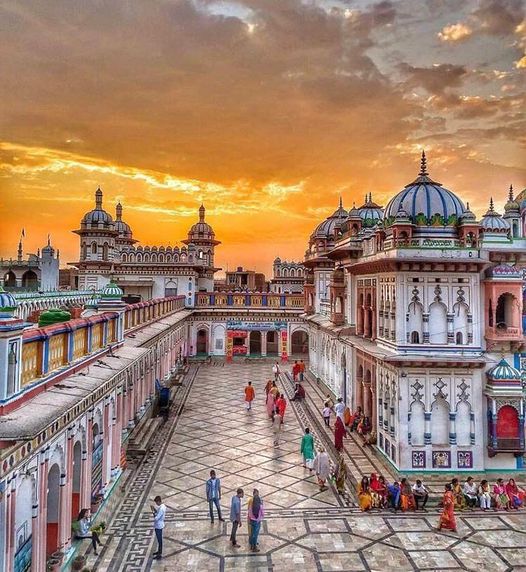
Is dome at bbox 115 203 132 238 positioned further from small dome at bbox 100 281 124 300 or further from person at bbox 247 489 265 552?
person at bbox 247 489 265 552

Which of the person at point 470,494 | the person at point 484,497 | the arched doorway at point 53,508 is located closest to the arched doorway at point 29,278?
the arched doorway at point 53,508

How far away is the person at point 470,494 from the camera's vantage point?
11.6m

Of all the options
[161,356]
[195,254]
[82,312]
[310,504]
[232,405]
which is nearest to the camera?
[310,504]

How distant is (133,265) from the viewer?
3747 cm

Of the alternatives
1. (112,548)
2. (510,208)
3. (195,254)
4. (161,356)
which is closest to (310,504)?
(112,548)

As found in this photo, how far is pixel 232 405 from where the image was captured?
71.4 feet

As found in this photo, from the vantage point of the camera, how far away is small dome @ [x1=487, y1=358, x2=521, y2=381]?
13.1 m

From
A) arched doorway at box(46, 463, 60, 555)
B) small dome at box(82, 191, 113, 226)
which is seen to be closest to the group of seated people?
arched doorway at box(46, 463, 60, 555)

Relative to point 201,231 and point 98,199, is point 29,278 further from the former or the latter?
point 201,231

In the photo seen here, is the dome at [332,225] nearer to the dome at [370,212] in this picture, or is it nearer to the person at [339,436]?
the dome at [370,212]

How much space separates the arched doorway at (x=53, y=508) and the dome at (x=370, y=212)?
16.4 m

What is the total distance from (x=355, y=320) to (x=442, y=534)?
31.3 ft

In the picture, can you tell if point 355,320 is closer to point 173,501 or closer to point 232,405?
point 232,405

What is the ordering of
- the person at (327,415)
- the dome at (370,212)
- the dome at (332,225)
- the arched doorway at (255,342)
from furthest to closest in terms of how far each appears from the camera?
the arched doorway at (255,342)
the dome at (332,225)
the dome at (370,212)
the person at (327,415)
